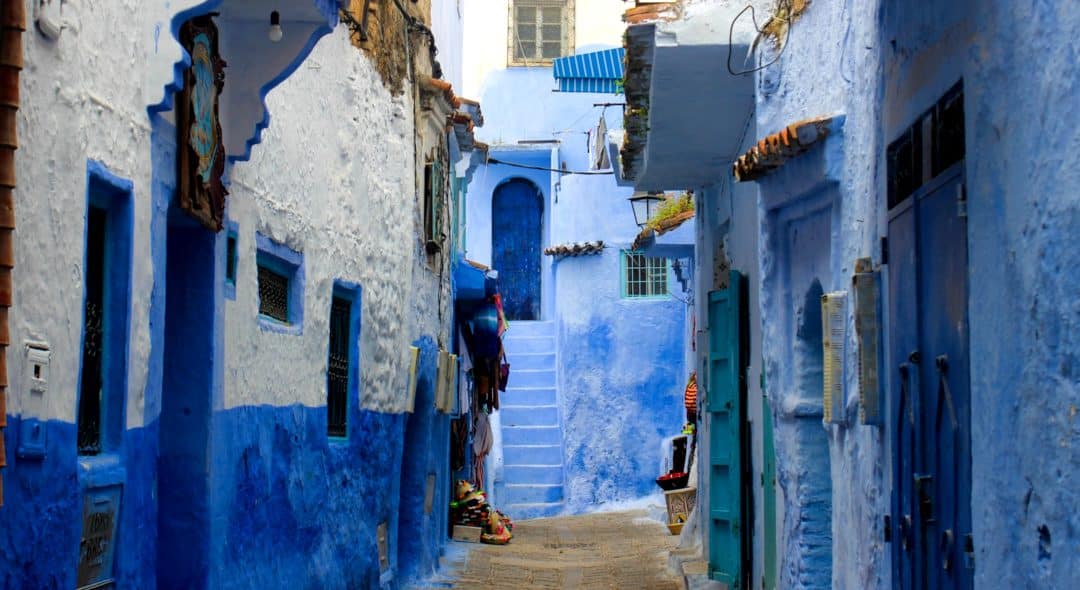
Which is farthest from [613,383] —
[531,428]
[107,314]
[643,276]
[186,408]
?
[107,314]

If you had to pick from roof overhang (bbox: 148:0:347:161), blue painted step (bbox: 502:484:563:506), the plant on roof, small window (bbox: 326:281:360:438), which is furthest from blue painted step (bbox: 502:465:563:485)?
roof overhang (bbox: 148:0:347:161)

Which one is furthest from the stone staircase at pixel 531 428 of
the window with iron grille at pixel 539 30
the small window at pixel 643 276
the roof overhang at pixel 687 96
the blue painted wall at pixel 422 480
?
the roof overhang at pixel 687 96

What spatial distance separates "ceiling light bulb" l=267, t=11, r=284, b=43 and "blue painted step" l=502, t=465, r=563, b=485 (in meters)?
17.2

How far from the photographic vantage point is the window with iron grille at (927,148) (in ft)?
15.8

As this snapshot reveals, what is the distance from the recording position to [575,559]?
15.7 m

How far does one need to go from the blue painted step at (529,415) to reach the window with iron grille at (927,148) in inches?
760

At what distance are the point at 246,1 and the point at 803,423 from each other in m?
4.10

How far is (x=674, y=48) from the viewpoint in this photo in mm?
8859

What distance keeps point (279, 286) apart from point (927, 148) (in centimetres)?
493

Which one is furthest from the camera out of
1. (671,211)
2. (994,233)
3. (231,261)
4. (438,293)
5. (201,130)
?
(671,211)

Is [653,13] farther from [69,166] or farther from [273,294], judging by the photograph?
[69,166]

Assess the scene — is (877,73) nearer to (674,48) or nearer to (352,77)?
(674,48)

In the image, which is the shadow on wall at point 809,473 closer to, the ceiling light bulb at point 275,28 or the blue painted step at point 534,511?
the ceiling light bulb at point 275,28

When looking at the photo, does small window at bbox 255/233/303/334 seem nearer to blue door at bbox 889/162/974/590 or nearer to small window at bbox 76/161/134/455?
small window at bbox 76/161/134/455
